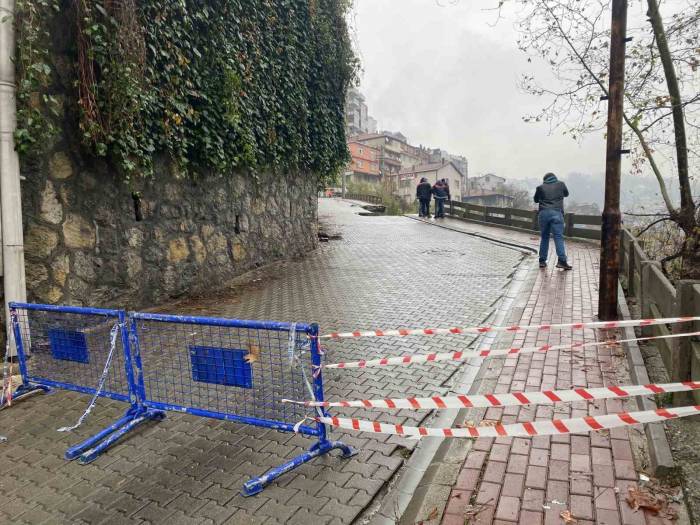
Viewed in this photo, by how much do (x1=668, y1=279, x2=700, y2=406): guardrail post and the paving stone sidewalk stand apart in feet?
1.29

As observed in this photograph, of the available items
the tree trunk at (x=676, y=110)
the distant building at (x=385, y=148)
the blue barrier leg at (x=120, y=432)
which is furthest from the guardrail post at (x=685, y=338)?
the distant building at (x=385, y=148)

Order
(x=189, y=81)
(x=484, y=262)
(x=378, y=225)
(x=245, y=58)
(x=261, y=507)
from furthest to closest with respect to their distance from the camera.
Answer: (x=378, y=225) < (x=484, y=262) < (x=245, y=58) < (x=189, y=81) < (x=261, y=507)

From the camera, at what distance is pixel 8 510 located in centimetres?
306

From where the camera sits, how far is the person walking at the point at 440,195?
23.9m

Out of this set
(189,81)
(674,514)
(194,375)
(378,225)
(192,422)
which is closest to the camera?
(674,514)

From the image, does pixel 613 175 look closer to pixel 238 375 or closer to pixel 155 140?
pixel 238 375

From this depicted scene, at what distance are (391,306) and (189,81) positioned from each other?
15.5 feet

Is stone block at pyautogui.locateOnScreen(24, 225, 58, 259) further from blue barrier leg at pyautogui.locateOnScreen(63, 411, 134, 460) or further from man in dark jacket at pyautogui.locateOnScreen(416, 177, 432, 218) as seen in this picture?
man in dark jacket at pyautogui.locateOnScreen(416, 177, 432, 218)

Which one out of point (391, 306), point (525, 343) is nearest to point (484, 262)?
point (391, 306)

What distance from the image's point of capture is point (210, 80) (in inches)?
325

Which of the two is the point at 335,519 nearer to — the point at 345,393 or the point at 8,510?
the point at 345,393

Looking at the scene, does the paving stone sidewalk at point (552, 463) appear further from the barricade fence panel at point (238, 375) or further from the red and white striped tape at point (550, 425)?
the barricade fence panel at point (238, 375)

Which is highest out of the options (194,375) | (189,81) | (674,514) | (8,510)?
(189,81)

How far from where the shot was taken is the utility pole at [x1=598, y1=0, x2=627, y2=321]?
614 cm
